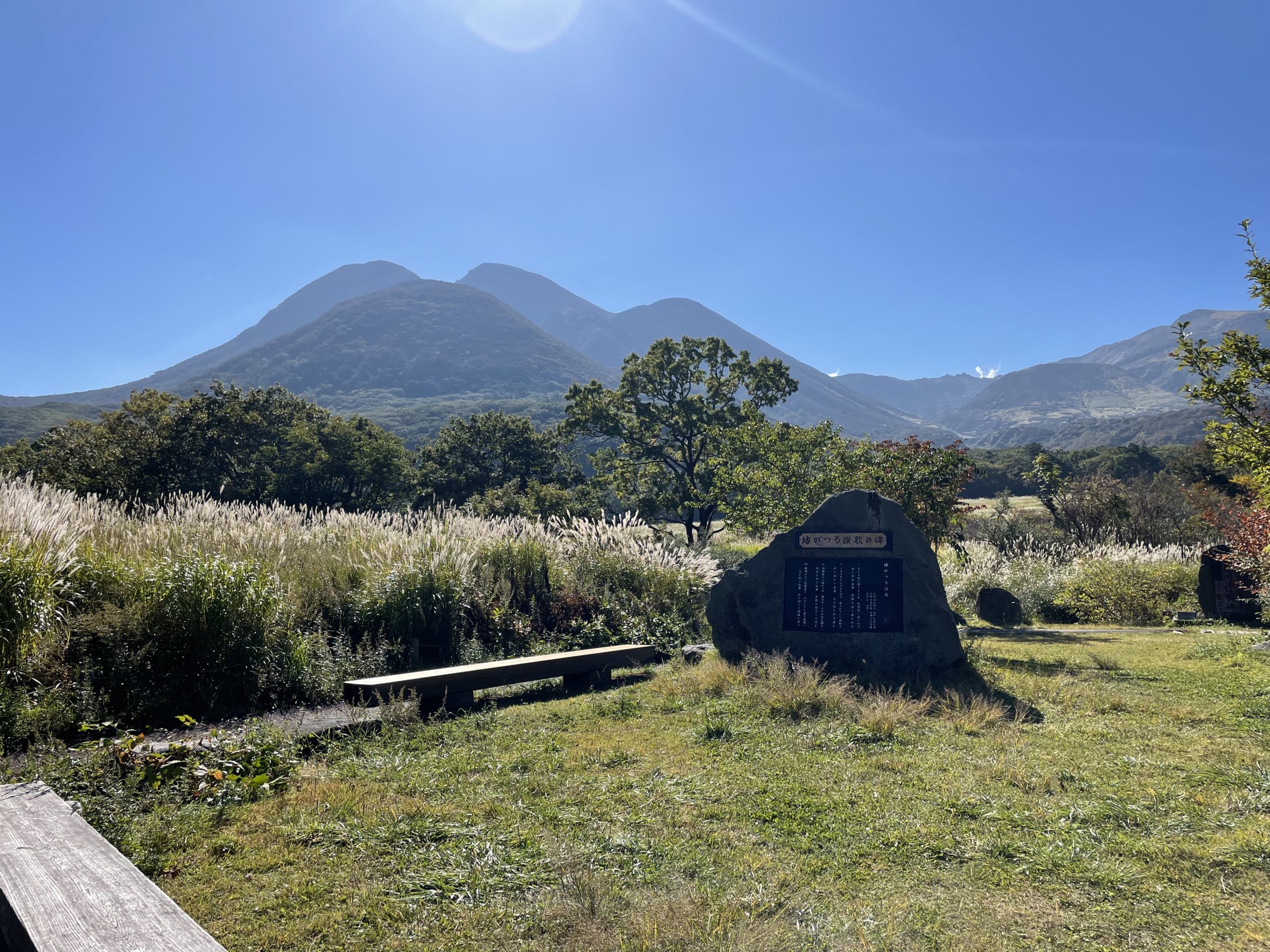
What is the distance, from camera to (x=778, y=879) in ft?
9.66

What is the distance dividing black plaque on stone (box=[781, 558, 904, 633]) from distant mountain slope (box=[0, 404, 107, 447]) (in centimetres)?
13138

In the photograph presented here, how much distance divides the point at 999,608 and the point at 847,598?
6.67m

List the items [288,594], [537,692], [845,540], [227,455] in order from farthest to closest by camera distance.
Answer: [227,455], [845,540], [537,692], [288,594]

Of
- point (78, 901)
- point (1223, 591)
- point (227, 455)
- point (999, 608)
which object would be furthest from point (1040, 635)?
point (227, 455)

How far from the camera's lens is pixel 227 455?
2867 centimetres

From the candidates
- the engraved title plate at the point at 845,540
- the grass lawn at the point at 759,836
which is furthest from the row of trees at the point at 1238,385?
the engraved title plate at the point at 845,540

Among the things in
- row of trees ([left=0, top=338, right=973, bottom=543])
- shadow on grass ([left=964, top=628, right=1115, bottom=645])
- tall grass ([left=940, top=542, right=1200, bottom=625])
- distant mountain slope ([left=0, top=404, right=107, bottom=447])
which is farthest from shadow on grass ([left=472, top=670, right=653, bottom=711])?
distant mountain slope ([left=0, top=404, right=107, bottom=447])

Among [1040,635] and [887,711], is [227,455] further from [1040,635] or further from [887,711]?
[887,711]

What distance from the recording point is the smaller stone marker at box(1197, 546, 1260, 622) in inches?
437

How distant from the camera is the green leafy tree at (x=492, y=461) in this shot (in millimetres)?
36062

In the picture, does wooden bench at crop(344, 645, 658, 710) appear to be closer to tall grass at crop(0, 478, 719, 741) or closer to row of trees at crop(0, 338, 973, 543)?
tall grass at crop(0, 478, 719, 741)

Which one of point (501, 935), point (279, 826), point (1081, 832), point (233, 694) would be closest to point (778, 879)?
point (501, 935)

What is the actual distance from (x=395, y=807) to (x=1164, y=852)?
3357mm

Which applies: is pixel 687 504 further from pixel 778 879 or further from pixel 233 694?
pixel 778 879
